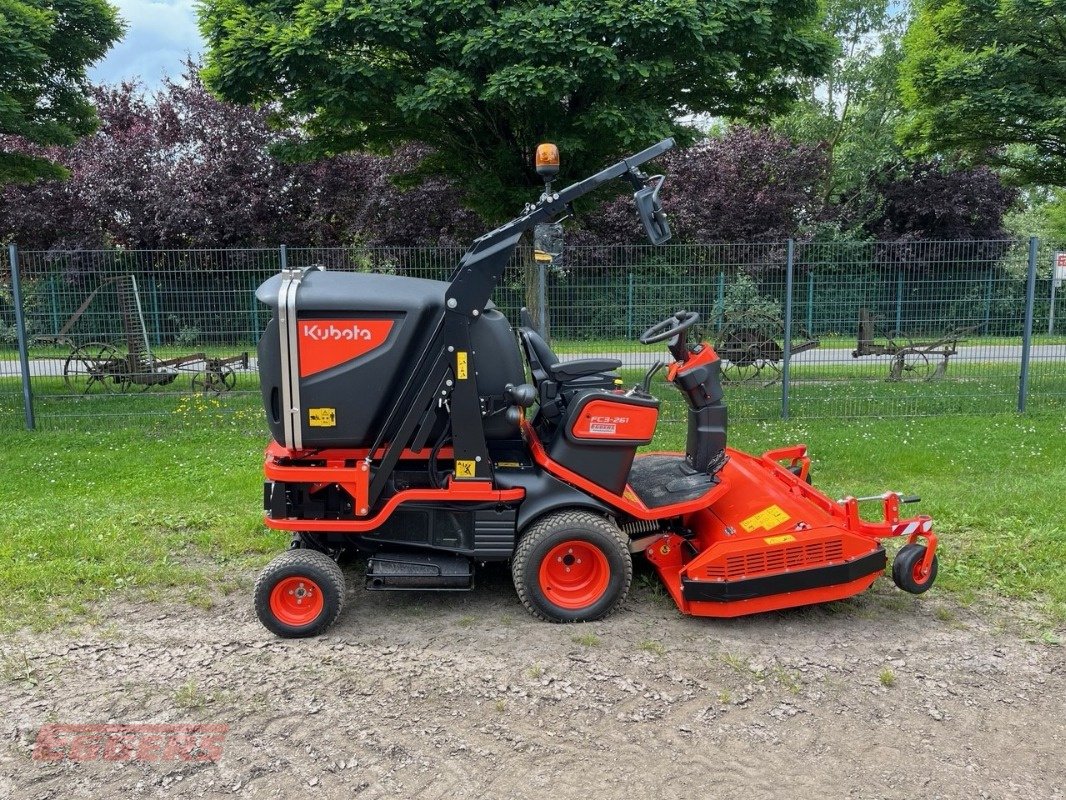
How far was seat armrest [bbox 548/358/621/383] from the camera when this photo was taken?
4578 millimetres

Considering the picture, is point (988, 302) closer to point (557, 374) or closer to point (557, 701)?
point (557, 374)

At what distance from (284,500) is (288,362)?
75 centimetres

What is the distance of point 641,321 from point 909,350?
4197 mm

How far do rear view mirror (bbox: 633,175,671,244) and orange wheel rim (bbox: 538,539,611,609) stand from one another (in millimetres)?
1614

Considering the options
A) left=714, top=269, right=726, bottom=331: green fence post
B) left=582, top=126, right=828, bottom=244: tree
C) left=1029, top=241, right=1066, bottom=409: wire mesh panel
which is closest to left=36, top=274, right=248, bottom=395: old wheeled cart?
left=714, top=269, right=726, bottom=331: green fence post

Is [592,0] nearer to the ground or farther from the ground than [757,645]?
farther from the ground

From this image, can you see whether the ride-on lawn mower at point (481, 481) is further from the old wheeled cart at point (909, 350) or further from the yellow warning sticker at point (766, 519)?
the old wheeled cart at point (909, 350)

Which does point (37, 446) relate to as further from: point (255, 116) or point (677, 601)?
point (255, 116)

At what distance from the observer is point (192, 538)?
18.5 feet

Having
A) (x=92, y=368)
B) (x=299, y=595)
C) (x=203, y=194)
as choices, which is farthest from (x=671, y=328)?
(x=203, y=194)

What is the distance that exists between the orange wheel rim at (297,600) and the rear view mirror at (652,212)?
8.00ft

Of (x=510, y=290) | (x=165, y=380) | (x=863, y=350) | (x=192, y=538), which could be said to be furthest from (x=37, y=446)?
(x=863, y=350)

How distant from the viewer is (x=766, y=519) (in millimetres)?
4203

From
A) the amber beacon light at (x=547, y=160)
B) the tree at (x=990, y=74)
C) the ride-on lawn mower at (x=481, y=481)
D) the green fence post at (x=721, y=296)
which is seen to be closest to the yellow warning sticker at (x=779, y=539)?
the ride-on lawn mower at (x=481, y=481)
